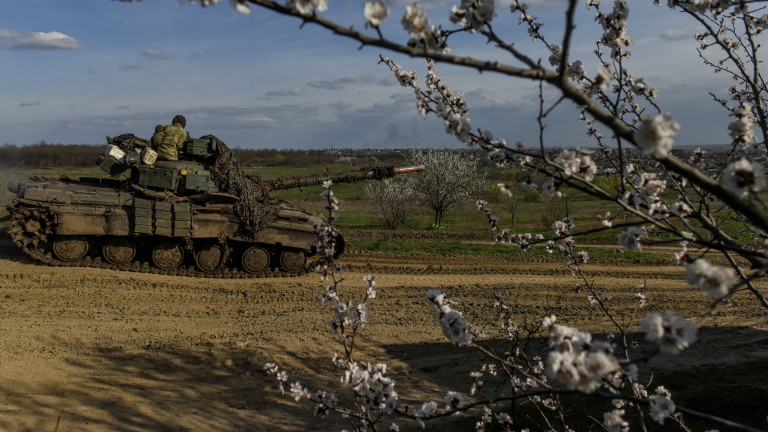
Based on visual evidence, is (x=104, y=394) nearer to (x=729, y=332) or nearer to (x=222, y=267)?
(x=222, y=267)

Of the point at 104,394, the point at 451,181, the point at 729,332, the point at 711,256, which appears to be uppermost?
the point at 451,181

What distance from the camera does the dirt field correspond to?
7.16m

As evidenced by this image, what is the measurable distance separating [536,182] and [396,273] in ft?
39.4

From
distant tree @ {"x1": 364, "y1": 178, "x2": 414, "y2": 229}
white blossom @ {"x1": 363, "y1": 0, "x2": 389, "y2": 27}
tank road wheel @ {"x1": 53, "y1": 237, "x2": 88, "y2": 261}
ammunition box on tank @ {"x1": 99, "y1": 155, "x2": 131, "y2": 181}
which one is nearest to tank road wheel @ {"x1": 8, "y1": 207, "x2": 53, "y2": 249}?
tank road wheel @ {"x1": 53, "y1": 237, "x2": 88, "y2": 261}

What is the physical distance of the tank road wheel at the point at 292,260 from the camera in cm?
1377

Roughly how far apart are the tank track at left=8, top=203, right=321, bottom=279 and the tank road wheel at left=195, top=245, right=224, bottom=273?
121 mm

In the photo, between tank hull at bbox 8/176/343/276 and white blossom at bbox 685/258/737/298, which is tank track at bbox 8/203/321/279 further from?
white blossom at bbox 685/258/737/298

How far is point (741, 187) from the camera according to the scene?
74.0 inches

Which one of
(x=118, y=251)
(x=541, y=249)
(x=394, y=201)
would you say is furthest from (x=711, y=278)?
(x=394, y=201)

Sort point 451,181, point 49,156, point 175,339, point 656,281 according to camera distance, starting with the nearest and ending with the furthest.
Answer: point 175,339 → point 656,281 → point 451,181 → point 49,156

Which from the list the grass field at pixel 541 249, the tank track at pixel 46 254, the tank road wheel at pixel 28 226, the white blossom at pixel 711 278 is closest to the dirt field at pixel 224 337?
the tank track at pixel 46 254

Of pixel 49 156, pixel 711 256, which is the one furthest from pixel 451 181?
pixel 49 156

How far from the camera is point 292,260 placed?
545 inches

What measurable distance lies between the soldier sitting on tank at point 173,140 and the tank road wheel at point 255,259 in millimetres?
2788
